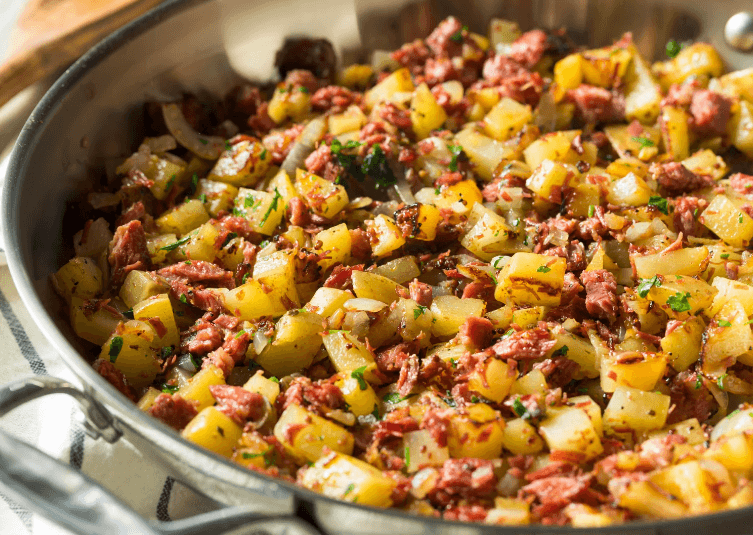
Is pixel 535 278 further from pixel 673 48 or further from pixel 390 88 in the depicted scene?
pixel 673 48

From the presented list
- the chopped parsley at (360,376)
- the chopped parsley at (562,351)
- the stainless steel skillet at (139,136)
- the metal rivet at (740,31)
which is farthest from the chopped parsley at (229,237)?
the metal rivet at (740,31)

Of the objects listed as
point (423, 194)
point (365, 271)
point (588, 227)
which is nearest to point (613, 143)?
point (588, 227)

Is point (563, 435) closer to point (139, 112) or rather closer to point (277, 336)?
point (277, 336)

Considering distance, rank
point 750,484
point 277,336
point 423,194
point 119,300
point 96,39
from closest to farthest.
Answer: point 750,484, point 277,336, point 119,300, point 423,194, point 96,39

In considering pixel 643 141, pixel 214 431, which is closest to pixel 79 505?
pixel 214 431

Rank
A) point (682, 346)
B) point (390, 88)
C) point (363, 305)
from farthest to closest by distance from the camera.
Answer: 1. point (390, 88)
2. point (363, 305)
3. point (682, 346)

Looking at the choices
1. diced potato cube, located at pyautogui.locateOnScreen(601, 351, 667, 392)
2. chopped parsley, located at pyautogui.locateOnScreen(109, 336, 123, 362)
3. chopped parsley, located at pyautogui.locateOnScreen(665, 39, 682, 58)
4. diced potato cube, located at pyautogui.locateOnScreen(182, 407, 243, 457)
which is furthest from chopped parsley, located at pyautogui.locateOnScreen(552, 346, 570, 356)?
chopped parsley, located at pyautogui.locateOnScreen(665, 39, 682, 58)
